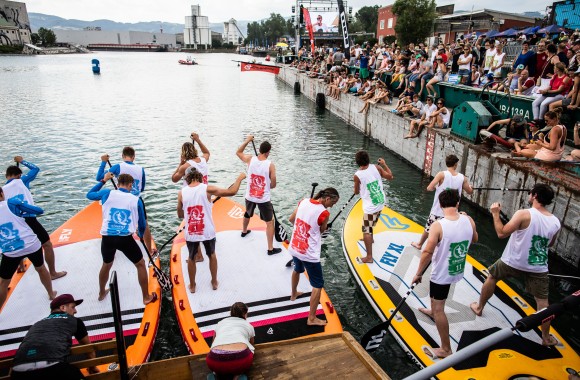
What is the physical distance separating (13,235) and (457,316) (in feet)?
20.8

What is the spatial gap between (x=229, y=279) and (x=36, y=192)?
358 inches

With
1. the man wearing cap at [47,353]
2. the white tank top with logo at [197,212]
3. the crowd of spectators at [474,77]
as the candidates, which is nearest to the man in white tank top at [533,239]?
the white tank top with logo at [197,212]

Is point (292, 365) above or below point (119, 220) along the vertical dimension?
below

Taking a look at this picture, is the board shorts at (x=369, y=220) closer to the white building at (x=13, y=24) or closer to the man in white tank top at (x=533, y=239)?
the man in white tank top at (x=533, y=239)

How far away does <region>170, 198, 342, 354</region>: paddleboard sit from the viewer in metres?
5.00

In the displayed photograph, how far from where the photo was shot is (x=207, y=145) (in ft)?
57.6

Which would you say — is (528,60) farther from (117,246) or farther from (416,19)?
(416,19)

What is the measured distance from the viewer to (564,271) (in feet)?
24.3

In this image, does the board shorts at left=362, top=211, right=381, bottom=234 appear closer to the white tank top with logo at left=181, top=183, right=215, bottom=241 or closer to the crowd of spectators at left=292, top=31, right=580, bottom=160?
the white tank top with logo at left=181, top=183, right=215, bottom=241

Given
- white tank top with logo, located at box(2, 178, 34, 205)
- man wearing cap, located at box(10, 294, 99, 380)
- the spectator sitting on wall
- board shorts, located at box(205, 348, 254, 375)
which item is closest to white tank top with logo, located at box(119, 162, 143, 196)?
white tank top with logo, located at box(2, 178, 34, 205)

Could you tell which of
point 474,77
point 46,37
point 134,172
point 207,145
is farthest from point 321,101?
point 46,37

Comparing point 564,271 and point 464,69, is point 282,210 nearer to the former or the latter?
point 564,271

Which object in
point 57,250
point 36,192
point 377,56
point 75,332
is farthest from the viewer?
point 377,56

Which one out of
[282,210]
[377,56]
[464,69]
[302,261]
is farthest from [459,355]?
[377,56]
